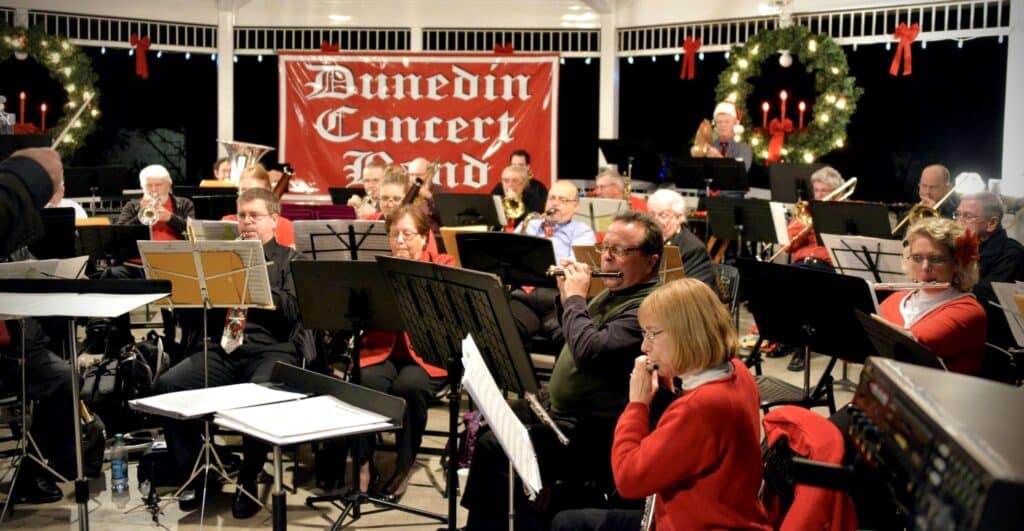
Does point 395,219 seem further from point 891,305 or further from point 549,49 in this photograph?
point 549,49

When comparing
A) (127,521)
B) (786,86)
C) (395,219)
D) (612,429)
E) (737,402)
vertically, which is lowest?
(127,521)

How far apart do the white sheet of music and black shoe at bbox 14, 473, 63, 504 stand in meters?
3.19

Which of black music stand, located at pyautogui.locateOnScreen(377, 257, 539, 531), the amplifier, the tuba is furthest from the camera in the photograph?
the tuba

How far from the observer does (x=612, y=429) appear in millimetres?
4398

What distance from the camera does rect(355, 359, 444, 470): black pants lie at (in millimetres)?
5562

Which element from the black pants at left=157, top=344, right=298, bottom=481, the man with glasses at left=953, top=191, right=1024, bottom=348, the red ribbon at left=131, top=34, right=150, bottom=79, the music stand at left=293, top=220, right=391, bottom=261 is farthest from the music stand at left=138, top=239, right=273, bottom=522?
the red ribbon at left=131, top=34, right=150, bottom=79

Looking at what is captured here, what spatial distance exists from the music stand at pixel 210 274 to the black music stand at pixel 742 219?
4.93 metres

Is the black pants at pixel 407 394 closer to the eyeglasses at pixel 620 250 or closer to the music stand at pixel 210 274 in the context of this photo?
the music stand at pixel 210 274

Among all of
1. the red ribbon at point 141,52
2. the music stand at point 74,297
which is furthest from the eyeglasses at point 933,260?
the red ribbon at point 141,52

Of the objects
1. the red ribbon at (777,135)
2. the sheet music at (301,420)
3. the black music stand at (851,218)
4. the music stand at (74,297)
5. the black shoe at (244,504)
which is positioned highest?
the red ribbon at (777,135)

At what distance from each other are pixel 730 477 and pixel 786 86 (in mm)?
10273

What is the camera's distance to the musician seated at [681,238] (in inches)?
273

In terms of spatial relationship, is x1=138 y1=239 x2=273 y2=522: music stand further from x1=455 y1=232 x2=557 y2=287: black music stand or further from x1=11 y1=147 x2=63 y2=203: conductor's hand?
x1=11 y1=147 x2=63 y2=203: conductor's hand

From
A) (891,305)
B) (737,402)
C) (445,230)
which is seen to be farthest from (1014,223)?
(737,402)
